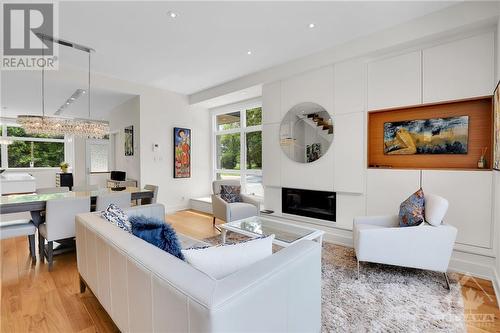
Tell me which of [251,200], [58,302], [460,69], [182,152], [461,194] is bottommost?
[58,302]

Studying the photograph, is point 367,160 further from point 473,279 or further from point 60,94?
point 60,94

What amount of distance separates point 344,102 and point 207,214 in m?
3.66

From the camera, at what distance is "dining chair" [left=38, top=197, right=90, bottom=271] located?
266cm

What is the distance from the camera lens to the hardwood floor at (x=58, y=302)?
1.78 m

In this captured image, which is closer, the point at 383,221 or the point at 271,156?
the point at 383,221

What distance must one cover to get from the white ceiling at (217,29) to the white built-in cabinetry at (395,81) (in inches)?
17.7

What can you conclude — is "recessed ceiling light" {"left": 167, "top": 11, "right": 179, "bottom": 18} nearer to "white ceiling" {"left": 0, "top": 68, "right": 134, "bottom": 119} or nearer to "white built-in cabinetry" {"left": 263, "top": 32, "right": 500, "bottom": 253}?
"white built-in cabinetry" {"left": 263, "top": 32, "right": 500, "bottom": 253}

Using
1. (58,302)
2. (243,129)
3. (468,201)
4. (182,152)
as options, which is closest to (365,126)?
(468,201)

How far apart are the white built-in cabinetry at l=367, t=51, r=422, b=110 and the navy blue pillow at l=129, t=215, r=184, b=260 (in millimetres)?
3089

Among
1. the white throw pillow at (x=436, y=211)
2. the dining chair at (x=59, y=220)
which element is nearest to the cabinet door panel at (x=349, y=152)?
the white throw pillow at (x=436, y=211)

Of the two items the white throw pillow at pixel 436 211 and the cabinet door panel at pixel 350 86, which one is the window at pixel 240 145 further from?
the white throw pillow at pixel 436 211

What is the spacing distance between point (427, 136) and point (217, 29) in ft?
9.86

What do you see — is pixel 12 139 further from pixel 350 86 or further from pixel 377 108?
pixel 377 108

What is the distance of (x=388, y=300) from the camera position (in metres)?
2.07
